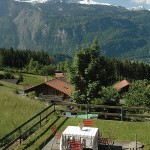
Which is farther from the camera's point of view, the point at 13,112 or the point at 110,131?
the point at 13,112

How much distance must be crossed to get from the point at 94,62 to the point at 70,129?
17.8 metres

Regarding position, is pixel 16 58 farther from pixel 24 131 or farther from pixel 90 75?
pixel 24 131

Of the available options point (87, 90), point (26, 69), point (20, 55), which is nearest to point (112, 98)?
point (87, 90)

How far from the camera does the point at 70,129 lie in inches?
658

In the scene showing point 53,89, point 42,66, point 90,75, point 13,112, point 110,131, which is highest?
point 90,75

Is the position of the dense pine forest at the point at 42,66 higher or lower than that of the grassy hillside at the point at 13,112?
lower

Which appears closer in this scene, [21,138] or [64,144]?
[64,144]

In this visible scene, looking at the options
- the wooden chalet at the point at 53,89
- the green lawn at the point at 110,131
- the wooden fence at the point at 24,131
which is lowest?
the wooden chalet at the point at 53,89

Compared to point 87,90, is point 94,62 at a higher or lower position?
higher

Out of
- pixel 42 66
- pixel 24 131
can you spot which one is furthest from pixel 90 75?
pixel 42 66

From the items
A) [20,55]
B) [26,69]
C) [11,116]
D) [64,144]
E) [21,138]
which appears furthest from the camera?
[20,55]

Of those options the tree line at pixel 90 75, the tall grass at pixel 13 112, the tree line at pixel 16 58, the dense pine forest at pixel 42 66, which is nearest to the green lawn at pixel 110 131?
the tall grass at pixel 13 112

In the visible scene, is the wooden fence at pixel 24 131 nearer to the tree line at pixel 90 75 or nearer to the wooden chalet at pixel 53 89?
the tree line at pixel 90 75

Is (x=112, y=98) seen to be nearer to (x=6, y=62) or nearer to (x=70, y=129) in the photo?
(x=70, y=129)
